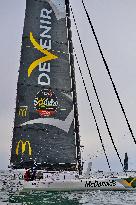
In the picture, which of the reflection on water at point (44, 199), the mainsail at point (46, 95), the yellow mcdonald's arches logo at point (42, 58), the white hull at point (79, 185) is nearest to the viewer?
the reflection on water at point (44, 199)

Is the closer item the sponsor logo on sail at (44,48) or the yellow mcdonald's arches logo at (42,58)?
the sponsor logo on sail at (44,48)

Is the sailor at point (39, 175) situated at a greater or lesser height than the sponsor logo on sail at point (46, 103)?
lesser

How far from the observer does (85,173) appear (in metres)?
19.9

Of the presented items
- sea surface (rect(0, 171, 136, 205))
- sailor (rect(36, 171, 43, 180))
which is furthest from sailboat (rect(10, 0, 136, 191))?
sea surface (rect(0, 171, 136, 205))

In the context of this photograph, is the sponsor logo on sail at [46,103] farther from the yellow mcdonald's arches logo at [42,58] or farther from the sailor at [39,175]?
the sailor at [39,175]

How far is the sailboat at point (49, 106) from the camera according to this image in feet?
63.4

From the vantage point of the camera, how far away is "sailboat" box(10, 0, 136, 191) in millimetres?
19312

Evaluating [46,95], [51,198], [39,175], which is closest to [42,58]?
[46,95]

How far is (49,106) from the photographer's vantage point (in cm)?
2084

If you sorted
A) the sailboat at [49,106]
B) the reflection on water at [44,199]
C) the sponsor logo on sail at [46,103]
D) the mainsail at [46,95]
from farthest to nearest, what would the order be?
the sponsor logo on sail at [46,103]
the mainsail at [46,95]
the sailboat at [49,106]
the reflection on water at [44,199]

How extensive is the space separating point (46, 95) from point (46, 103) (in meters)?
0.52

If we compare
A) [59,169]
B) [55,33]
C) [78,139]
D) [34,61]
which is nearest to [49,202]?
[59,169]

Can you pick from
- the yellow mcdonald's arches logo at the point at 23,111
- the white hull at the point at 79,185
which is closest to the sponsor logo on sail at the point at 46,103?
the yellow mcdonald's arches logo at the point at 23,111

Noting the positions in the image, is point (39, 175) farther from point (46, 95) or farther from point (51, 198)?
point (46, 95)
